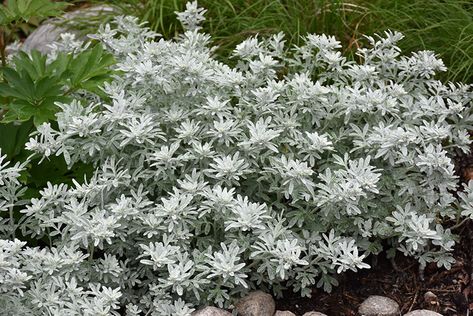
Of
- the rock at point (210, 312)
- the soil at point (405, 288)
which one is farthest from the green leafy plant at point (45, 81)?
the soil at point (405, 288)

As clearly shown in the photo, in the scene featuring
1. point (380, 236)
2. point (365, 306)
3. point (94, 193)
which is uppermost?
point (94, 193)

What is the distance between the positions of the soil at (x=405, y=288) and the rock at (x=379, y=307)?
34mm

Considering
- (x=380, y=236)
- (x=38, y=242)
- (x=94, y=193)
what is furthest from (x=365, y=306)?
(x=38, y=242)

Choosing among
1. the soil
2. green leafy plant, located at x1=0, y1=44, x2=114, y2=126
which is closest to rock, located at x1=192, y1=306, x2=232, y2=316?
the soil

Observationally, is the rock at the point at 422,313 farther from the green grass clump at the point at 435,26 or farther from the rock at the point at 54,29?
the rock at the point at 54,29

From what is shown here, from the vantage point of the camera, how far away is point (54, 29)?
207 inches

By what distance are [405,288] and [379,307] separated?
189 mm

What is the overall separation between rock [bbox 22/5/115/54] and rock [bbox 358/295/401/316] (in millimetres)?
2694

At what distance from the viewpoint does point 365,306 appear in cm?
327

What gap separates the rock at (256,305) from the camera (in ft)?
10.3

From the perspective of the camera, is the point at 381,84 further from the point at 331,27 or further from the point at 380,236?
the point at 331,27

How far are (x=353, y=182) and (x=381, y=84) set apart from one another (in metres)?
0.63

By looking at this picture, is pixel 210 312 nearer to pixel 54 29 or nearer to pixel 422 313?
pixel 422 313

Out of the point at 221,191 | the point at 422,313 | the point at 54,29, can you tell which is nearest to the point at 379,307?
the point at 422,313
